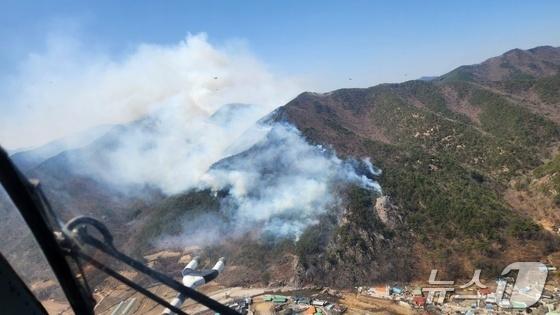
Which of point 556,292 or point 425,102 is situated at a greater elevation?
point 425,102

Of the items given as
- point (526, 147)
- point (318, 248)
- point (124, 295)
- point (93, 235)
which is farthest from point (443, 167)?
point (93, 235)

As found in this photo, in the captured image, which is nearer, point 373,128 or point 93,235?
point 93,235

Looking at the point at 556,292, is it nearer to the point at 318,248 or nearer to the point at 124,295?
the point at 318,248

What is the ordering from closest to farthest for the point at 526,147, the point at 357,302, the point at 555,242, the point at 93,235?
the point at 93,235 < the point at 357,302 < the point at 555,242 < the point at 526,147

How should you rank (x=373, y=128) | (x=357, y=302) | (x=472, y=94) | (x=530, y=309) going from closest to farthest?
1. (x=530, y=309)
2. (x=357, y=302)
3. (x=373, y=128)
4. (x=472, y=94)

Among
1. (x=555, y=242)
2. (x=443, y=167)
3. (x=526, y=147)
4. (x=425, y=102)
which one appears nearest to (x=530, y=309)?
(x=555, y=242)

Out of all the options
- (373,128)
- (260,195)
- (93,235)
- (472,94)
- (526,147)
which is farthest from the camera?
(472,94)

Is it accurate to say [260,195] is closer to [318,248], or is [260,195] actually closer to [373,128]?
[318,248]

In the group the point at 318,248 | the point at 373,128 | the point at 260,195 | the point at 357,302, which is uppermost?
the point at 373,128

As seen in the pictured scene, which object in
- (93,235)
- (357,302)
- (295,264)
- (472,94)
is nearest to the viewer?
(93,235)
